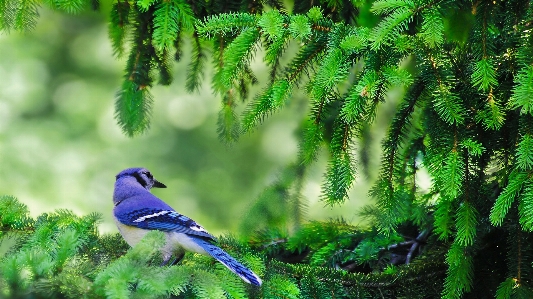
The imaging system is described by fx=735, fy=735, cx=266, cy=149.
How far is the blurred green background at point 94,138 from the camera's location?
752cm

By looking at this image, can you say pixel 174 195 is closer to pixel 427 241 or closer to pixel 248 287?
pixel 427 241

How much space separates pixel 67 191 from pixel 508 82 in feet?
18.6

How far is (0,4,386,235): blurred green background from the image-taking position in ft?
24.7

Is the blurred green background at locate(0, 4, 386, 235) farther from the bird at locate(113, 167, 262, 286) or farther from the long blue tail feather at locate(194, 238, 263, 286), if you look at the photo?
the long blue tail feather at locate(194, 238, 263, 286)

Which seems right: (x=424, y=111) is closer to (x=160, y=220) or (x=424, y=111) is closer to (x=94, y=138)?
(x=160, y=220)

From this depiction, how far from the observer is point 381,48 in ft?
8.73

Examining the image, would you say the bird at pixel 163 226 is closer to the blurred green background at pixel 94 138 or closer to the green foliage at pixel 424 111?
the green foliage at pixel 424 111

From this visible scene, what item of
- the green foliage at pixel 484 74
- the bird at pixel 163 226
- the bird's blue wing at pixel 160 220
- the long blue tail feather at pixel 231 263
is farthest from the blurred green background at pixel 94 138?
the green foliage at pixel 484 74

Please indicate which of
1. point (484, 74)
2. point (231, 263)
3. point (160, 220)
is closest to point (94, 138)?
point (160, 220)

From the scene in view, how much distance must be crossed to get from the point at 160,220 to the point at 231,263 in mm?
748

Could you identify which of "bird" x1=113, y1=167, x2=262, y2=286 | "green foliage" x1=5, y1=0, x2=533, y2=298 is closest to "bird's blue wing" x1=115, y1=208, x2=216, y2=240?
"bird" x1=113, y1=167, x2=262, y2=286

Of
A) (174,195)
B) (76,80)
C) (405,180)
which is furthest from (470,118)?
(76,80)

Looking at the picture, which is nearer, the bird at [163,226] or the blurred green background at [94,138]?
the bird at [163,226]

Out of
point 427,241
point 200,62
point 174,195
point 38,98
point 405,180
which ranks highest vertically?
point 38,98
